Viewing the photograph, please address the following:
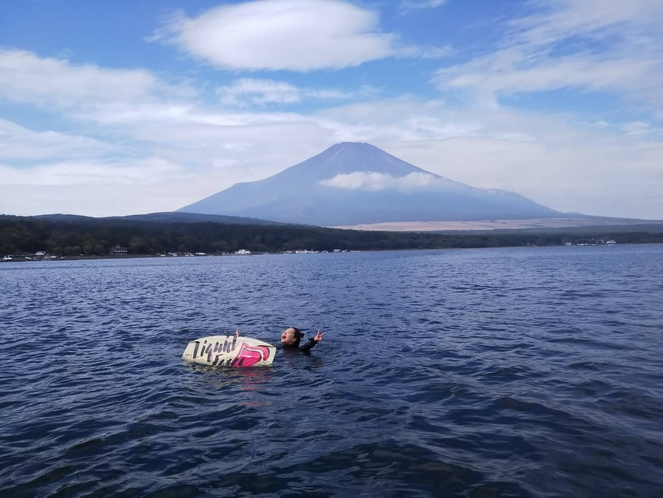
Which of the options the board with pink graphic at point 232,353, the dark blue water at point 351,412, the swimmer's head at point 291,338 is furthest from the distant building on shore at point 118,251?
the board with pink graphic at point 232,353

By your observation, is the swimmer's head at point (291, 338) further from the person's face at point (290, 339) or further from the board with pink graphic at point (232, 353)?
the board with pink graphic at point (232, 353)

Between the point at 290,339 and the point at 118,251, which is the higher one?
the point at 118,251

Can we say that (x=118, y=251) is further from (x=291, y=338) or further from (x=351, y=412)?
(x=351, y=412)

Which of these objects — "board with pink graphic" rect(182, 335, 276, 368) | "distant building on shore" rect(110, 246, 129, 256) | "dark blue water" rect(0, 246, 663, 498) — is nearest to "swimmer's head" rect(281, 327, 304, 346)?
"dark blue water" rect(0, 246, 663, 498)

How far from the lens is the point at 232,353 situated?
19656 millimetres

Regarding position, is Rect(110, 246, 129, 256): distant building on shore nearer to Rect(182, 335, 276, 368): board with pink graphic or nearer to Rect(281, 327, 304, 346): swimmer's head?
Rect(281, 327, 304, 346): swimmer's head

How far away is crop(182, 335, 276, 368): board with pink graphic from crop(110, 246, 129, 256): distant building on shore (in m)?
177

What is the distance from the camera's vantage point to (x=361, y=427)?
1274 centimetres

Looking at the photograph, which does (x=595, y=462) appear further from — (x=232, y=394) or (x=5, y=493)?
(x=5, y=493)

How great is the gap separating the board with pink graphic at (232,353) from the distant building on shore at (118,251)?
177050 millimetres

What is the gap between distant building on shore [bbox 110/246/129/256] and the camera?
593ft

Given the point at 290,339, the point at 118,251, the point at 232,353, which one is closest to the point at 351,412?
the point at 232,353

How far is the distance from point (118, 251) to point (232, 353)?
587ft

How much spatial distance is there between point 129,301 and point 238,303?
11.4 meters
